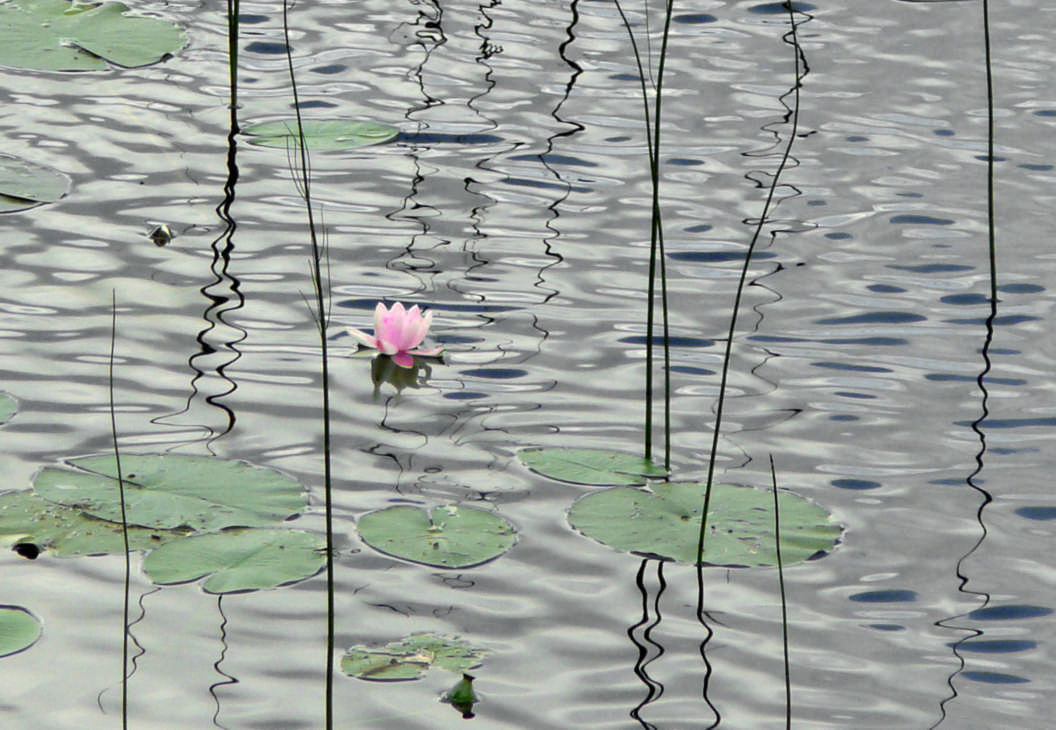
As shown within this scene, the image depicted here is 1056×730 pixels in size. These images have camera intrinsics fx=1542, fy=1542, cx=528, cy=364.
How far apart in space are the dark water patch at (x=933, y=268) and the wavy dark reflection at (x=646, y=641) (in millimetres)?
1655

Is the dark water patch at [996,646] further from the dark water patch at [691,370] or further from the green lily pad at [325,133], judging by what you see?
the green lily pad at [325,133]

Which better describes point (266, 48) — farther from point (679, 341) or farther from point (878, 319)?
point (878, 319)

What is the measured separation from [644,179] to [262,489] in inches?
80.5

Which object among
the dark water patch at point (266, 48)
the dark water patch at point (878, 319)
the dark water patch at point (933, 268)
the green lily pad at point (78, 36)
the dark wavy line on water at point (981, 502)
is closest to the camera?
the dark wavy line on water at point (981, 502)

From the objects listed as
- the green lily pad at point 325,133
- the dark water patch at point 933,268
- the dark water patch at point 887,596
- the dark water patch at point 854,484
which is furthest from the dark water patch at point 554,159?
the dark water patch at point 887,596

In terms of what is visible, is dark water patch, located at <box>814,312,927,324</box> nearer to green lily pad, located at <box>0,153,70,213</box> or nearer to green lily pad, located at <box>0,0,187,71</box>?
green lily pad, located at <box>0,153,70,213</box>

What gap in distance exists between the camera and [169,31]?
5.58 metres

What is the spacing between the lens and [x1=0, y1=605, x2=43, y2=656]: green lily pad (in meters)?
2.70

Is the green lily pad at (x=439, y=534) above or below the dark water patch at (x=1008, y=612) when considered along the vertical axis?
above

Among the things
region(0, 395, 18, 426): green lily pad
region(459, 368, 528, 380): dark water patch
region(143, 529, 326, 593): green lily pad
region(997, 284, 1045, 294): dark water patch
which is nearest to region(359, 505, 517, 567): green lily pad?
region(143, 529, 326, 593): green lily pad

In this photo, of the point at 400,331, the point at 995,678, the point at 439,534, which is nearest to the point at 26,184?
the point at 400,331

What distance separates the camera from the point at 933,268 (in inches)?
173

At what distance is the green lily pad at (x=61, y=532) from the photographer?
2977 mm

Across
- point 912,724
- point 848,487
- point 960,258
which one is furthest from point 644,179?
point 912,724
